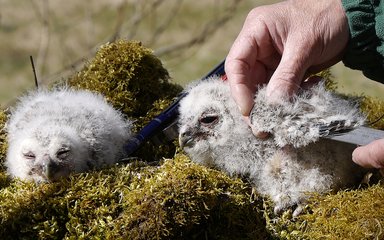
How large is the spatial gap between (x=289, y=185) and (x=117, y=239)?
800mm

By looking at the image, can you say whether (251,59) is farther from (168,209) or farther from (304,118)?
(168,209)

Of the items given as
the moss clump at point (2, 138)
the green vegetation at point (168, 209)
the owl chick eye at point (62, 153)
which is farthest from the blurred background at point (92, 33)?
the green vegetation at point (168, 209)

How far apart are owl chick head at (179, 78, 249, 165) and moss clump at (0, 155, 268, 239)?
31 cm

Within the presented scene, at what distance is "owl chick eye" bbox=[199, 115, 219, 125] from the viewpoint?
2.86m

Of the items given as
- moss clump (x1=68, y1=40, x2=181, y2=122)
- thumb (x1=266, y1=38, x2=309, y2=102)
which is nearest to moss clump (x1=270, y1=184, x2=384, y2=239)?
thumb (x1=266, y1=38, x2=309, y2=102)

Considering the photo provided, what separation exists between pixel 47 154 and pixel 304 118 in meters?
1.05

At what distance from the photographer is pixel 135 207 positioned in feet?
7.22

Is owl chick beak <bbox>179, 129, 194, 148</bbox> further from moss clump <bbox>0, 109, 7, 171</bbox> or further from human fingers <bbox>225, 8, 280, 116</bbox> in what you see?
moss clump <bbox>0, 109, 7, 171</bbox>

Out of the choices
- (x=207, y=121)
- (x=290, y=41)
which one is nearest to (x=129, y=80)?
(x=207, y=121)

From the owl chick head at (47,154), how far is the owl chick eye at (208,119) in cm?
53

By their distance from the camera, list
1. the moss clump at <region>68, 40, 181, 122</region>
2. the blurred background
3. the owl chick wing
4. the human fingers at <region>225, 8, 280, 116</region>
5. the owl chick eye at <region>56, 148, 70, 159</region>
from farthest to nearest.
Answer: the blurred background < the moss clump at <region>68, 40, 181, 122</region> < the human fingers at <region>225, 8, 280, 116</region> < the owl chick eye at <region>56, 148, 70, 159</region> < the owl chick wing

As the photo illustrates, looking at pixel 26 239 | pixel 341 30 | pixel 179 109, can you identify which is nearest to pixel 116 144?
pixel 179 109

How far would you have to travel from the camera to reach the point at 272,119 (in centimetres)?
259

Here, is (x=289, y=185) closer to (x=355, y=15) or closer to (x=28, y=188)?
(x=355, y=15)
